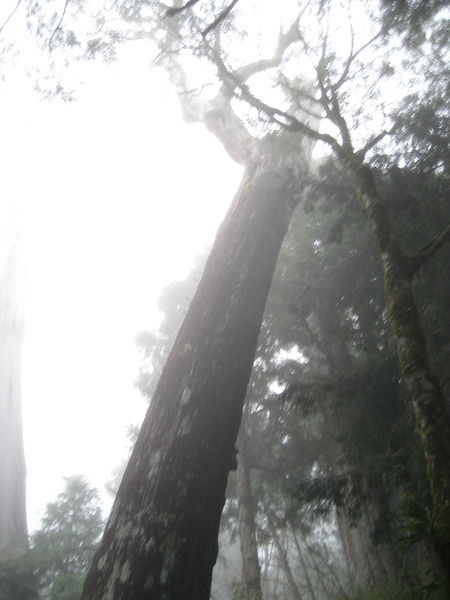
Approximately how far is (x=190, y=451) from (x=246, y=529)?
577 cm

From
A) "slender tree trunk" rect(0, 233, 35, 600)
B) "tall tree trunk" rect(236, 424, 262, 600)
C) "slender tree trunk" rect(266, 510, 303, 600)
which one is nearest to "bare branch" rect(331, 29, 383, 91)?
"tall tree trunk" rect(236, 424, 262, 600)

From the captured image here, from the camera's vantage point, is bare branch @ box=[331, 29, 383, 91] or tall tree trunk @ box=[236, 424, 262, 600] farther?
tall tree trunk @ box=[236, 424, 262, 600]

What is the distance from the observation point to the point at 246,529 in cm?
776

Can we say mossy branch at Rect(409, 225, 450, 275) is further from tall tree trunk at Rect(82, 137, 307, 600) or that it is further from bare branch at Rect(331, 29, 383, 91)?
bare branch at Rect(331, 29, 383, 91)

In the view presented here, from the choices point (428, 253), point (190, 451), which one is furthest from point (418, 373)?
point (190, 451)

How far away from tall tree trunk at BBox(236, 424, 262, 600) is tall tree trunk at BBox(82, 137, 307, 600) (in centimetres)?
433

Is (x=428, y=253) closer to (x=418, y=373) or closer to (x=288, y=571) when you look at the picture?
(x=418, y=373)

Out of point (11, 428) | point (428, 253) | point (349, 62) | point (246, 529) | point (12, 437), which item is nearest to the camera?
point (428, 253)

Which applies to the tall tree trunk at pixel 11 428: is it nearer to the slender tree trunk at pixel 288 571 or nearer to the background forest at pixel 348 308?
the background forest at pixel 348 308

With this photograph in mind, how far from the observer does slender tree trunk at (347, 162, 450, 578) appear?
2018 millimetres

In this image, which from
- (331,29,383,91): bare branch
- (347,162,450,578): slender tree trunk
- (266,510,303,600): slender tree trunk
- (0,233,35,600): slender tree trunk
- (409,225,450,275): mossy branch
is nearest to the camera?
(347,162,450,578): slender tree trunk

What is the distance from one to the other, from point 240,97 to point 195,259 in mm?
9398

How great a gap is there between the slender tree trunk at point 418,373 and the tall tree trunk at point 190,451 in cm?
132

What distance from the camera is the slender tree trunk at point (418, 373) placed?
202 cm
